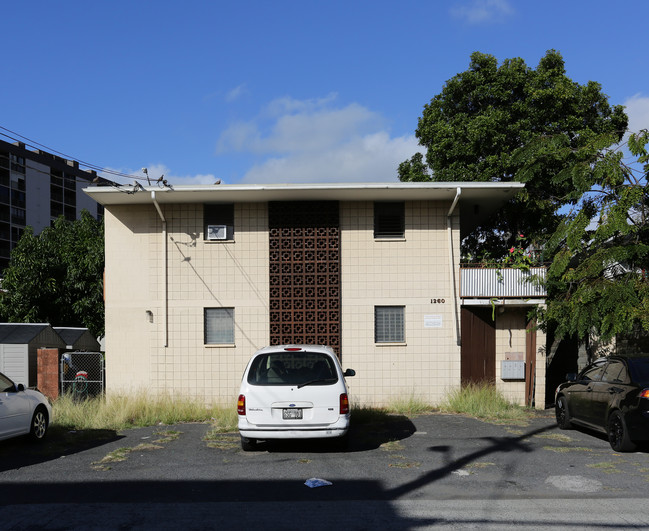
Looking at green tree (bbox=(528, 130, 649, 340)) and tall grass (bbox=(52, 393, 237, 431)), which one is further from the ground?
green tree (bbox=(528, 130, 649, 340))

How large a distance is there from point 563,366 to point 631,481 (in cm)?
1681

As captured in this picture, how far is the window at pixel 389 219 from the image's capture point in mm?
17703

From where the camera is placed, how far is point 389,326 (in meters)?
17.5

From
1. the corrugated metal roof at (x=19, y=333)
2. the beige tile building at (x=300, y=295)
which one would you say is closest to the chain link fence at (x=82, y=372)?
the corrugated metal roof at (x=19, y=333)

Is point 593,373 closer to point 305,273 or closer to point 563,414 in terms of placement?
point 563,414

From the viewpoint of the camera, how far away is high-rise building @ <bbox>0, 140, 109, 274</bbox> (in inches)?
3098

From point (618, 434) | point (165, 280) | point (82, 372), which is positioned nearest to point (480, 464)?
point (618, 434)

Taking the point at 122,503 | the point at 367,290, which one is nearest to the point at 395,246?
the point at 367,290

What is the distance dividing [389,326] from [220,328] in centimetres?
437

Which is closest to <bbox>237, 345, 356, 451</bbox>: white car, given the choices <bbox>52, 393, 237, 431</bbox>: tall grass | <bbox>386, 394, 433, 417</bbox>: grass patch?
<bbox>52, 393, 237, 431</bbox>: tall grass

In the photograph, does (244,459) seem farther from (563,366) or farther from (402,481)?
(563,366)

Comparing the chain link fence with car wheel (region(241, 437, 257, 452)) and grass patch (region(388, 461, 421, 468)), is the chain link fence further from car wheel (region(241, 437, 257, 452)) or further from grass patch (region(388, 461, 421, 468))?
grass patch (region(388, 461, 421, 468))

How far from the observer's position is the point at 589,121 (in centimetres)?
2388

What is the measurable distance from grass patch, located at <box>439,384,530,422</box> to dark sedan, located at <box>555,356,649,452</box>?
180 centimetres
